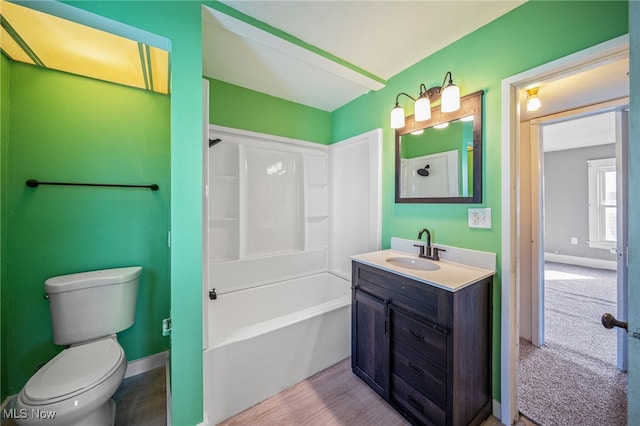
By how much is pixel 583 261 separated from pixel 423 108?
5.74 m

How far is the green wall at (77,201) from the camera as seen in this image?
152 centimetres

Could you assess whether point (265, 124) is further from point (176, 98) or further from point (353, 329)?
point (353, 329)

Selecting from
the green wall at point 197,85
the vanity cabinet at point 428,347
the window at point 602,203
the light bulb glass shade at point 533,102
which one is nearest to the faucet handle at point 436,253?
the green wall at point 197,85

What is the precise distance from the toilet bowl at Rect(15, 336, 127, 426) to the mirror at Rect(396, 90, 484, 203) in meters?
2.27

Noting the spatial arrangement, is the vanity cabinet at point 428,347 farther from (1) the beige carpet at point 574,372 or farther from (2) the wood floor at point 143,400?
(2) the wood floor at point 143,400

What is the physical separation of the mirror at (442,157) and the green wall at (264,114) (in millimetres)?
1070

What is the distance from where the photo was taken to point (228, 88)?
7.29 feet

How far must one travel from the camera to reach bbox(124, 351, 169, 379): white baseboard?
1.84 meters

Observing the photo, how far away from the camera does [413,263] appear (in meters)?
1.84

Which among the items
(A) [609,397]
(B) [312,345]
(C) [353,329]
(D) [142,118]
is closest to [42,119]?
(D) [142,118]

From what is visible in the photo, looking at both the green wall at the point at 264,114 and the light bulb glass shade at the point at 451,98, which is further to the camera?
the green wall at the point at 264,114

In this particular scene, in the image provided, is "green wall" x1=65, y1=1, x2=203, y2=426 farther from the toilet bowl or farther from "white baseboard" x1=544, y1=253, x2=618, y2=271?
"white baseboard" x1=544, y1=253, x2=618, y2=271

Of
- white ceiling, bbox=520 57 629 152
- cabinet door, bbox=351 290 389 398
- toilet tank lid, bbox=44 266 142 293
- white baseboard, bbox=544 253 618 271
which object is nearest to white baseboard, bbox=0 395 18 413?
toilet tank lid, bbox=44 266 142 293

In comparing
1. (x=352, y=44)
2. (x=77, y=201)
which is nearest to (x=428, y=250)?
(x=352, y=44)
